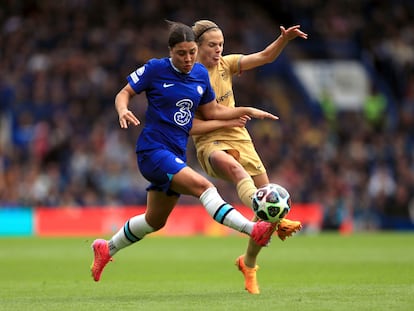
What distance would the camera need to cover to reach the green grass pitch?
28.7 feet

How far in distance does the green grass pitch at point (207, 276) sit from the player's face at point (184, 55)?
6.99ft

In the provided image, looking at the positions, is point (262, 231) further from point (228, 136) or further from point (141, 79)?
point (141, 79)

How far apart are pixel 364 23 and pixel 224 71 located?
2156cm

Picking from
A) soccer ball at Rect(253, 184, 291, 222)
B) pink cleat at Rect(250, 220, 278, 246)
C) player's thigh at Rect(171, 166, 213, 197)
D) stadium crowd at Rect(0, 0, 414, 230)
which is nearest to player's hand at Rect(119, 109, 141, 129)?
player's thigh at Rect(171, 166, 213, 197)

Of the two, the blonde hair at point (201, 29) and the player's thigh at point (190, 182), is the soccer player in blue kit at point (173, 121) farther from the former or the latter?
the blonde hair at point (201, 29)

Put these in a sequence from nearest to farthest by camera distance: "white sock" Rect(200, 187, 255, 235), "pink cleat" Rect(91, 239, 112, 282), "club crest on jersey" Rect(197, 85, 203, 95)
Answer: "white sock" Rect(200, 187, 255, 235) < "club crest on jersey" Rect(197, 85, 203, 95) < "pink cleat" Rect(91, 239, 112, 282)

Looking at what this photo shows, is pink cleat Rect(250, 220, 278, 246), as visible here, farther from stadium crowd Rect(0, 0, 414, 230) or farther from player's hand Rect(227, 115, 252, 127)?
stadium crowd Rect(0, 0, 414, 230)

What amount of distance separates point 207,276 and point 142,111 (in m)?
13.4

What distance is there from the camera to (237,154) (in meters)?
10.3

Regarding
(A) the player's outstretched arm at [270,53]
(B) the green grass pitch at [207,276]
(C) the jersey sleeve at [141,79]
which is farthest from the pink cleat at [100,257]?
(A) the player's outstretched arm at [270,53]

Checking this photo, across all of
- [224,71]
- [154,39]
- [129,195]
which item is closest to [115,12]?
[154,39]

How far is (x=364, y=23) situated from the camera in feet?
103

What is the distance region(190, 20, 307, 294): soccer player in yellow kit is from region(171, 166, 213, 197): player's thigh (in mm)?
710

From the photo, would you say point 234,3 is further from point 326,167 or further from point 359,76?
point 326,167
